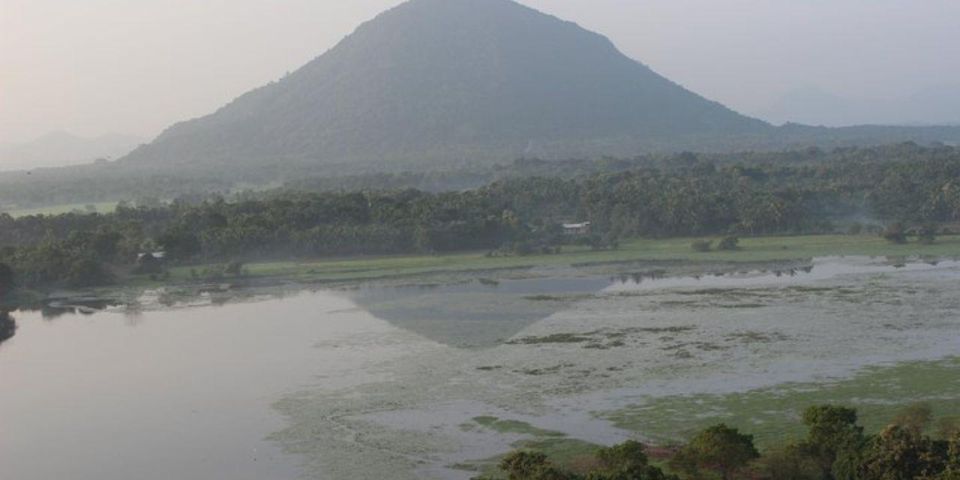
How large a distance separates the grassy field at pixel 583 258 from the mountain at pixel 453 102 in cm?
5532

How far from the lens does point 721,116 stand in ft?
431

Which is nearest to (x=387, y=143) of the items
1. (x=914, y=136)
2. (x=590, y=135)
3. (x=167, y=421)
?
(x=590, y=135)

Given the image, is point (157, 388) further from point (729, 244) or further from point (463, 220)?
point (463, 220)

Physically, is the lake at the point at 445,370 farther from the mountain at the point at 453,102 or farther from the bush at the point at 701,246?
the mountain at the point at 453,102

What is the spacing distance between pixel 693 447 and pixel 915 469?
2.88 metres

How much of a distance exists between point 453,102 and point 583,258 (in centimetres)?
7453

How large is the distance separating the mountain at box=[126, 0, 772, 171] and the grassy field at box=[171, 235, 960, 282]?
55.3 meters

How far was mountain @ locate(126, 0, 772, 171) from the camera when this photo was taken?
108688 millimetres

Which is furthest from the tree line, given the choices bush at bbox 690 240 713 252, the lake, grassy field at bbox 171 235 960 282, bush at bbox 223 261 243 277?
bush at bbox 223 261 243 277

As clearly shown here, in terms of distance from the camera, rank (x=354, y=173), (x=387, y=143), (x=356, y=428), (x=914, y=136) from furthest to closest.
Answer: (x=914, y=136) → (x=387, y=143) → (x=354, y=173) → (x=356, y=428)

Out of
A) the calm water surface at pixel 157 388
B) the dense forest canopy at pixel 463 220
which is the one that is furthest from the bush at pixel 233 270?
the calm water surface at pixel 157 388

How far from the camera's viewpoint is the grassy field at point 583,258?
41469 mm

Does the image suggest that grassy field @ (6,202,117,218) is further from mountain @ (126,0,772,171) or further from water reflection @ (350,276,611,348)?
water reflection @ (350,276,611,348)

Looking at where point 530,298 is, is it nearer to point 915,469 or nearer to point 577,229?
point 577,229
